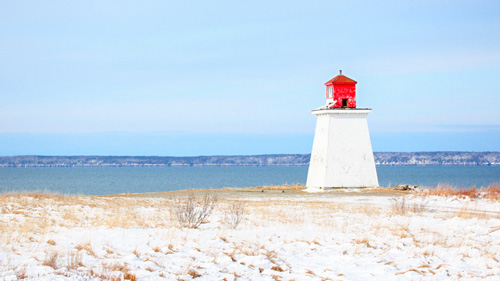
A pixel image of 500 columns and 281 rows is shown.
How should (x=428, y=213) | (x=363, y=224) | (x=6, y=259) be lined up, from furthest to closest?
(x=428, y=213) → (x=363, y=224) → (x=6, y=259)

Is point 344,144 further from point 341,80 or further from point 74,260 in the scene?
point 74,260

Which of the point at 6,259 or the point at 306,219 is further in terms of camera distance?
the point at 306,219

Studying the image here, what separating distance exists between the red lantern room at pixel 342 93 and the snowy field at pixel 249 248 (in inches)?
770

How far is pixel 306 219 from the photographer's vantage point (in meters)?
15.8

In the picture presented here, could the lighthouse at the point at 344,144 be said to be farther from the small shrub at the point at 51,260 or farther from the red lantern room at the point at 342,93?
the small shrub at the point at 51,260

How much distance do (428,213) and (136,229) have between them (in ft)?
35.2

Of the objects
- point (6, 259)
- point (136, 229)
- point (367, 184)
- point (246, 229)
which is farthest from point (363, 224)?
point (367, 184)

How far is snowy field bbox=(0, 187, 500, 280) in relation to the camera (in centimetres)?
840

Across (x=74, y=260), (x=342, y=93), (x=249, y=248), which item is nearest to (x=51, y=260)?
(x=74, y=260)

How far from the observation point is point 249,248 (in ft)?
33.6

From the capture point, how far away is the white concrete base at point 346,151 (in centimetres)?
3447

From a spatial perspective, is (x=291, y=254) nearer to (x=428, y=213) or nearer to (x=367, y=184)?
(x=428, y=213)

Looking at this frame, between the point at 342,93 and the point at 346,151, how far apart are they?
4.11 m

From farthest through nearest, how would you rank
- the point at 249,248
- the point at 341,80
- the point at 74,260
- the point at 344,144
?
the point at 341,80 < the point at 344,144 < the point at 249,248 < the point at 74,260
